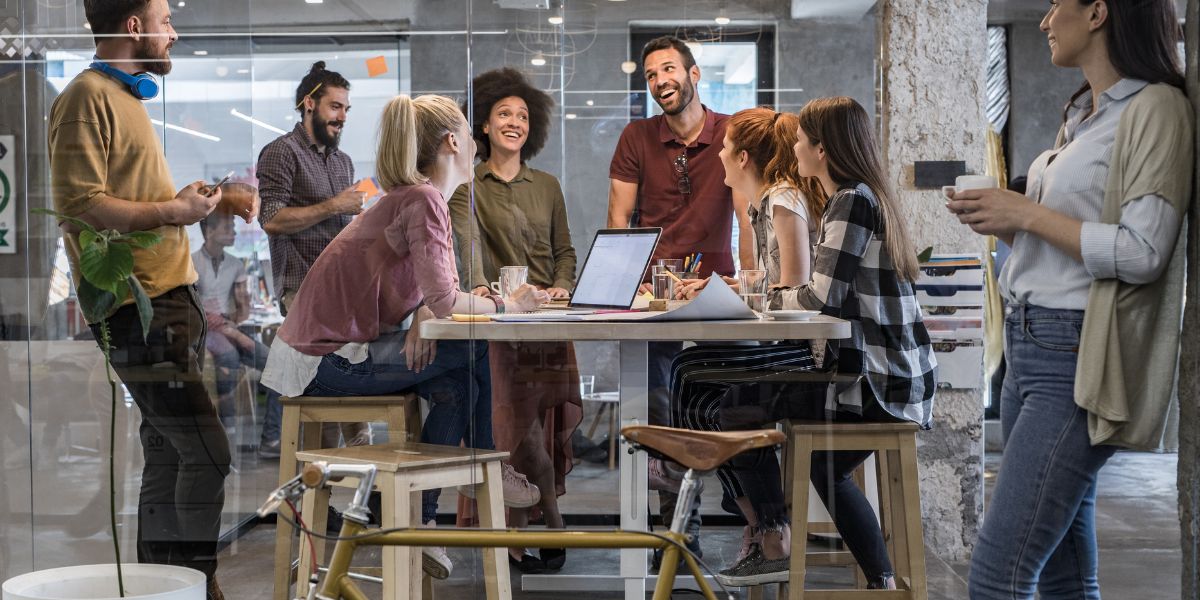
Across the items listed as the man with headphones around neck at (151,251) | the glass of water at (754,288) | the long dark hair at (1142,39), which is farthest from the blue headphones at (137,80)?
the long dark hair at (1142,39)

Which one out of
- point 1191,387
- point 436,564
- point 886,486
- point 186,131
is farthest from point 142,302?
point 1191,387

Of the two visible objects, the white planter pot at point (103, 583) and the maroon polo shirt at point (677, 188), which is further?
the maroon polo shirt at point (677, 188)

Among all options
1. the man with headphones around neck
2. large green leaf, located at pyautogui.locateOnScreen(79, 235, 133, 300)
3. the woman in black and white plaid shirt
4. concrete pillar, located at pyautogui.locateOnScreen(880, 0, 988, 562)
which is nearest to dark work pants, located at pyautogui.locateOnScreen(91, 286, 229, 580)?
the man with headphones around neck

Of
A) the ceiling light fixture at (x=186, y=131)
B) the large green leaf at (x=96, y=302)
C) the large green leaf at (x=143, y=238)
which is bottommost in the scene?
the large green leaf at (x=96, y=302)

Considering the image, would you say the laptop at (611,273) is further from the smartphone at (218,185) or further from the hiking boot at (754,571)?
the smartphone at (218,185)

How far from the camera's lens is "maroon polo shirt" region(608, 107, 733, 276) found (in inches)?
121

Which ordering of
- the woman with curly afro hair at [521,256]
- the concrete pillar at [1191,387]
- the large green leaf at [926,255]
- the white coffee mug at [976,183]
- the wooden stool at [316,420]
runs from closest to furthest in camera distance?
the white coffee mug at [976,183], the concrete pillar at [1191,387], the wooden stool at [316,420], the woman with curly afro hair at [521,256], the large green leaf at [926,255]

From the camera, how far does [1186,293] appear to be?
248cm

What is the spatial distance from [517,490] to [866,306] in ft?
3.47

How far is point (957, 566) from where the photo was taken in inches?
130

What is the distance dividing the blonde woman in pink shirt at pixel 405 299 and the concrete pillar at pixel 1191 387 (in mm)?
1557

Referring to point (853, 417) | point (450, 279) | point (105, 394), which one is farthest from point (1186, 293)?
point (105, 394)

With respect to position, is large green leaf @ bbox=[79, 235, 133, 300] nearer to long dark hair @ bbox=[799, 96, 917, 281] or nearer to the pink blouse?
the pink blouse

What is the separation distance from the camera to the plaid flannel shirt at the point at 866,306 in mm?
2803
